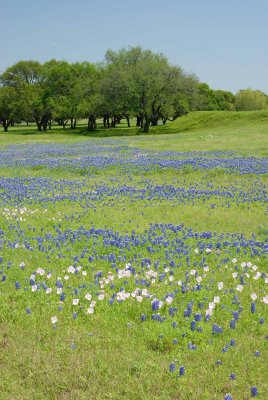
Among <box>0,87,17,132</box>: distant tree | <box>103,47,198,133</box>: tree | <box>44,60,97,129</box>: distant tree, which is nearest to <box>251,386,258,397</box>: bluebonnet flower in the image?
<box>103,47,198,133</box>: tree

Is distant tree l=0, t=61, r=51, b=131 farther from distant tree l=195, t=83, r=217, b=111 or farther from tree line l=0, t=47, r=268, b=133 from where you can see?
distant tree l=195, t=83, r=217, b=111

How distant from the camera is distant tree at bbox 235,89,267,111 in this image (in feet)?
342

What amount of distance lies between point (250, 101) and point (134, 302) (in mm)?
106808

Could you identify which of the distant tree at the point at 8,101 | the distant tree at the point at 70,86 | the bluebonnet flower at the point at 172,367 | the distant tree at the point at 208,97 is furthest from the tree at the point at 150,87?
the bluebonnet flower at the point at 172,367

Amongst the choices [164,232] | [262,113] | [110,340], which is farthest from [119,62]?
[110,340]

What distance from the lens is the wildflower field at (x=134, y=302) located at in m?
4.39

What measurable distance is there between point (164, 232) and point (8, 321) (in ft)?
15.1

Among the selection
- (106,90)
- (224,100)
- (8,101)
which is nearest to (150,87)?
(106,90)

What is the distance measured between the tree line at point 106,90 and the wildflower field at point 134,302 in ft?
158

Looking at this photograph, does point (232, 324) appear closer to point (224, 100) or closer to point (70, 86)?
point (70, 86)

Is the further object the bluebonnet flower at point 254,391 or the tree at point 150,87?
the tree at point 150,87

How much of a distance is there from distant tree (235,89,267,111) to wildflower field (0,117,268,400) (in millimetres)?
98702

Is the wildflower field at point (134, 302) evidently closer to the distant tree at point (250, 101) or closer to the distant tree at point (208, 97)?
the distant tree at point (250, 101)

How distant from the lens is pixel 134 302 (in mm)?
5910
